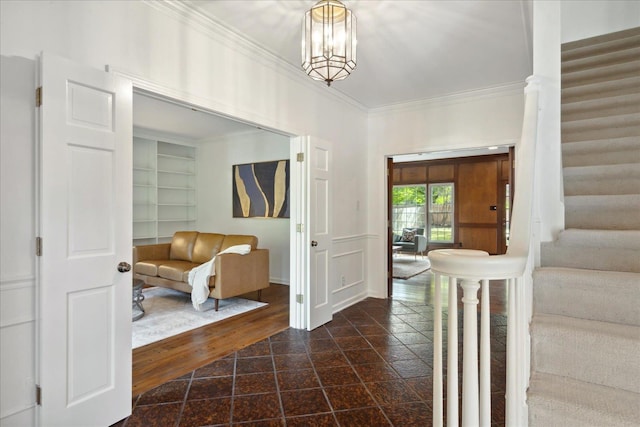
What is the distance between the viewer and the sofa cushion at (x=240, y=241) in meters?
4.84

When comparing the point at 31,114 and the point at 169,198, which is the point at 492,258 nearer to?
the point at 31,114

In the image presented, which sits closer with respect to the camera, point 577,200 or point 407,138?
point 577,200

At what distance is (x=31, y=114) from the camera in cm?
176

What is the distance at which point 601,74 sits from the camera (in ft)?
9.51

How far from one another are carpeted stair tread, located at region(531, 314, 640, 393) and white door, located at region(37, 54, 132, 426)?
222 cm

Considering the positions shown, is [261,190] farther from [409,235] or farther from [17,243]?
[409,235]

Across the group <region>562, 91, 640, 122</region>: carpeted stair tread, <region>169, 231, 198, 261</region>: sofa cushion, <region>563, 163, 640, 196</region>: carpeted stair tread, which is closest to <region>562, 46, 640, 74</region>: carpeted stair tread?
<region>562, 91, 640, 122</region>: carpeted stair tread

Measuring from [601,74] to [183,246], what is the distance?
5.68 m

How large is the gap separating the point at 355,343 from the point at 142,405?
1828 millimetres

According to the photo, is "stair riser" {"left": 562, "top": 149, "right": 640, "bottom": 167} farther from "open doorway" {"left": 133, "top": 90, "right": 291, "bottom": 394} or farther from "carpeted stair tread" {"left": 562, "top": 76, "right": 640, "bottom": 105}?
"open doorway" {"left": 133, "top": 90, "right": 291, "bottom": 394}

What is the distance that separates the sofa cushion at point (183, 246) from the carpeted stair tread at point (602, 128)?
507 cm

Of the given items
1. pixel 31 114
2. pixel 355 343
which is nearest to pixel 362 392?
pixel 355 343

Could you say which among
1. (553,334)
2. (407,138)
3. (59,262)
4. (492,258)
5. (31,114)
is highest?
(407,138)

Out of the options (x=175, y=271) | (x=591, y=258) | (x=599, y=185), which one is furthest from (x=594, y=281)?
(x=175, y=271)
